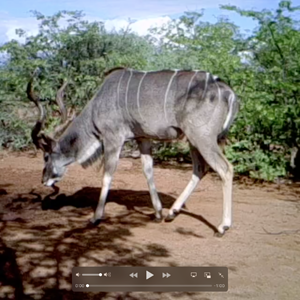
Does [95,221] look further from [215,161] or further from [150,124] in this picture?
[215,161]

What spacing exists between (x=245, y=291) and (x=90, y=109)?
1627 millimetres

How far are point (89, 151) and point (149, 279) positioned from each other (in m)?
1.46

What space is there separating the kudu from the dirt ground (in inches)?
6.7

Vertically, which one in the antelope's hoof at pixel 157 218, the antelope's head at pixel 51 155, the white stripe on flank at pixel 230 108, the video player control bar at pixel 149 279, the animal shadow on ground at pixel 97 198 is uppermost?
the white stripe on flank at pixel 230 108

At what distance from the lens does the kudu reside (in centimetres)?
304

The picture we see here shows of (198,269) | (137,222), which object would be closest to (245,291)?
(198,269)

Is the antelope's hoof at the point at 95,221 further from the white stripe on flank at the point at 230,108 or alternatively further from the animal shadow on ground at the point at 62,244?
the white stripe on flank at the point at 230,108

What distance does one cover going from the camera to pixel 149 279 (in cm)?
208

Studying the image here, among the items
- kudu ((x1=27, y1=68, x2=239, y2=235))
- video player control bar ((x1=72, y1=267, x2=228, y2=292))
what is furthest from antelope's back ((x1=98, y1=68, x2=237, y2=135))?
video player control bar ((x1=72, y1=267, x2=228, y2=292))

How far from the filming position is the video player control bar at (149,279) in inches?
81.8

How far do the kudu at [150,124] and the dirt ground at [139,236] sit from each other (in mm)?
171

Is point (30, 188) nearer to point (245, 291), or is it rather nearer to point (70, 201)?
point (70, 201)

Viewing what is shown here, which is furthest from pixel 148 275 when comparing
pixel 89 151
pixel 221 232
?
pixel 89 151

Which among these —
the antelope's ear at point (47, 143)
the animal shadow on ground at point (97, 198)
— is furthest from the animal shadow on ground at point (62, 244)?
the antelope's ear at point (47, 143)
